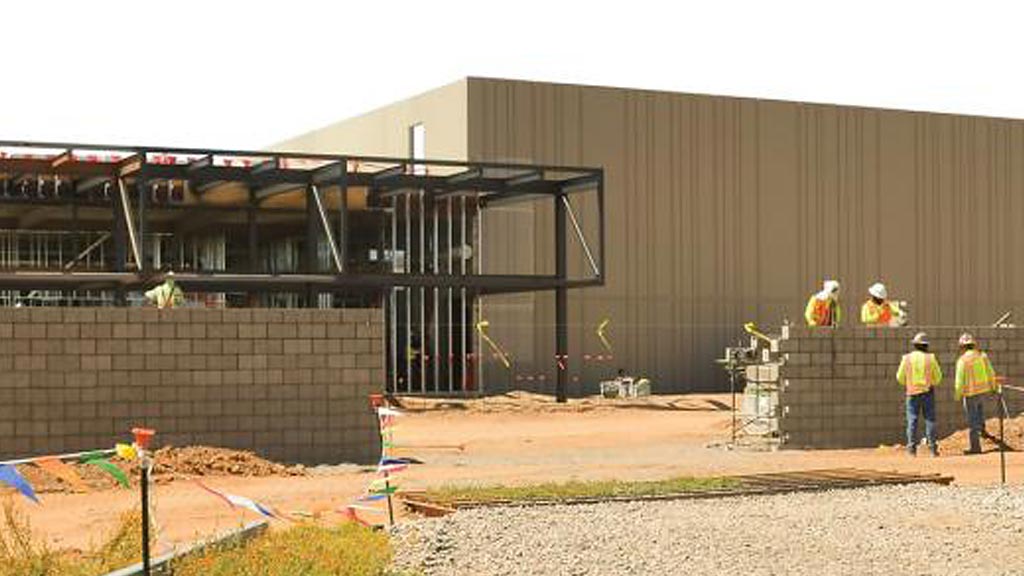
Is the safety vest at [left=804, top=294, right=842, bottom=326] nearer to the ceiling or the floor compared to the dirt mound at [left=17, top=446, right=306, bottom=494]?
nearer to the ceiling

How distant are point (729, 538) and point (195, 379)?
31.0ft

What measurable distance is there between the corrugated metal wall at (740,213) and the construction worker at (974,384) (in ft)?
65.5

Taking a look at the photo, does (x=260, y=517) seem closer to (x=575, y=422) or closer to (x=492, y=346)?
(x=575, y=422)

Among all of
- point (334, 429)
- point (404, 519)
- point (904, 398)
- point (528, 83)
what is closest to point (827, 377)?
point (904, 398)

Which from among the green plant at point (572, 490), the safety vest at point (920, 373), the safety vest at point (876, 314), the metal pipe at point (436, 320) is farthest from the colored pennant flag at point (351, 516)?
the metal pipe at point (436, 320)

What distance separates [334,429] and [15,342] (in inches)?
166

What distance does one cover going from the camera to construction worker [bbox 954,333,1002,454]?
2280cm

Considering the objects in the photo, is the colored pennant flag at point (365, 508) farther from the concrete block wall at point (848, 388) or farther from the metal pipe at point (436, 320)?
the metal pipe at point (436, 320)

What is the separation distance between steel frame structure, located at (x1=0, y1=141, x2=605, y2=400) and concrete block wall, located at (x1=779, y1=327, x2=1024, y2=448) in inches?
480

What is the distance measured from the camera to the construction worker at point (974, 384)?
22.8 metres

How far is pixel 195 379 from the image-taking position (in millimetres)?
20266

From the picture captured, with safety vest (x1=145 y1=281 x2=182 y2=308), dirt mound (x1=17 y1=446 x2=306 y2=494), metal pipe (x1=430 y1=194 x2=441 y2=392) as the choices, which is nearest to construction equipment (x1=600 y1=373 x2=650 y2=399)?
metal pipe (x1=430 y1=194 x2=441 y2=392)

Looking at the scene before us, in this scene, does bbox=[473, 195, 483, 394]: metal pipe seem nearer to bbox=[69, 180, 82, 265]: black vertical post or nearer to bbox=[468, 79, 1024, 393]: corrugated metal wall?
bbox=[468, 79, 1024, 393]: corrugated metal wall

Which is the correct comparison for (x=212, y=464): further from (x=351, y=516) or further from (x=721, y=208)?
(x=721, y=208)
